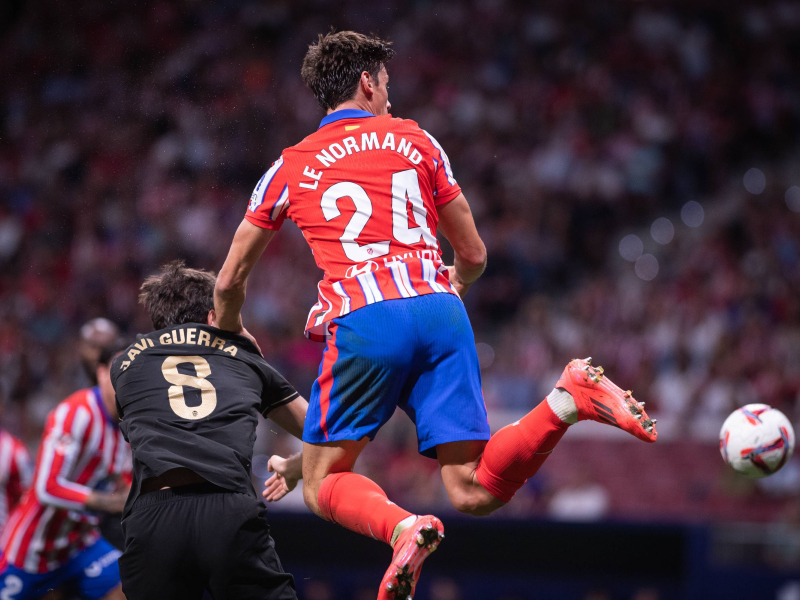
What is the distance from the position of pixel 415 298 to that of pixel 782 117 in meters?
11.7

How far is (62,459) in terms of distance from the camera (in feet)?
18.6

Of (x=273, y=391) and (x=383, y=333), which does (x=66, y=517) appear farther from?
(x=383, y=333)

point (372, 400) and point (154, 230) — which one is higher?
point (154, 230)

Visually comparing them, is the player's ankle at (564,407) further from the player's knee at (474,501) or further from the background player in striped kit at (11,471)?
the background player in striped kit at (11,471)

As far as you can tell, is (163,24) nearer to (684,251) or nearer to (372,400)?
(684,251)

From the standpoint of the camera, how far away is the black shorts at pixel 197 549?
11.7 feet

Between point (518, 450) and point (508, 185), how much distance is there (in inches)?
376

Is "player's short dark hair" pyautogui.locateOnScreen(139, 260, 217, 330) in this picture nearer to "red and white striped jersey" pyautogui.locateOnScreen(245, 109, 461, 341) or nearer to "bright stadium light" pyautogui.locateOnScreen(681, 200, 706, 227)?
"red and white striped jersey" pyautogui.locateOnScreen(245, 109, 461, 341)

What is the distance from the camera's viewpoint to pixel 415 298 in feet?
12.1

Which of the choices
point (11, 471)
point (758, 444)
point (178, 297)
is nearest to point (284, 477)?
point (178, 297)

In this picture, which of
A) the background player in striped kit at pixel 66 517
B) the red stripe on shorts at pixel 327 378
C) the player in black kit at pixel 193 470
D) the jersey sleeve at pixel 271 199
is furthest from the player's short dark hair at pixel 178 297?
the background player in striped kit at pixel 66 517

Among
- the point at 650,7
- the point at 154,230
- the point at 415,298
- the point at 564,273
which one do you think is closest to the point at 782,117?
the point at 650,7

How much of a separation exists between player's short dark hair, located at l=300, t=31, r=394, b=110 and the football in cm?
257

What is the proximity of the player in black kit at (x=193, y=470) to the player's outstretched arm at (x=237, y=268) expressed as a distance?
130mm
